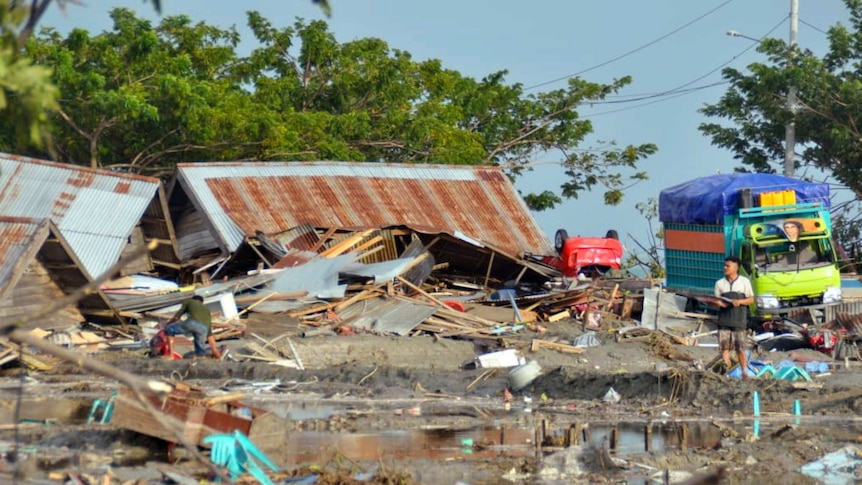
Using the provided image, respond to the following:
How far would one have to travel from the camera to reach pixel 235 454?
35.2 feet

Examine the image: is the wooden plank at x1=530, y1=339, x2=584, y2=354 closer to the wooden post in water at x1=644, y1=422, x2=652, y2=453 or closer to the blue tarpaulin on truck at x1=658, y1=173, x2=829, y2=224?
the blue tarpaulin on truck at x1=658, y1=173, x2=829, y2=224

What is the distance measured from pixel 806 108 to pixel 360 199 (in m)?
12.6

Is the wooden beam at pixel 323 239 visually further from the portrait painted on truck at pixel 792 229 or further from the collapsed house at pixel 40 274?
the portrait painted on truck at pixel 792 229

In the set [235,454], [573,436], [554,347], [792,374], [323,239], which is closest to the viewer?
[235,454]

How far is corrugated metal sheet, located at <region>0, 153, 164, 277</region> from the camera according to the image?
75.9 ft

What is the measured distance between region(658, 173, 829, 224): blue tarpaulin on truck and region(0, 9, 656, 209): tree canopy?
32.9ft

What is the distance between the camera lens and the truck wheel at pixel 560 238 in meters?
28.6

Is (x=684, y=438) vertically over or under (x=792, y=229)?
under

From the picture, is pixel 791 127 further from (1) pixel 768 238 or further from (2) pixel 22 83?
(2) pixel 22 83

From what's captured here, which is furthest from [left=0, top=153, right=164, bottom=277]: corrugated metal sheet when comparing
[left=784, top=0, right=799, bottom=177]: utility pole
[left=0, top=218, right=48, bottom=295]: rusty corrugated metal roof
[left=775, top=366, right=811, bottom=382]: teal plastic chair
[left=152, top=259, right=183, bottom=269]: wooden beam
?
[left=784, top=0, right=799, bottom=177]: utility pole

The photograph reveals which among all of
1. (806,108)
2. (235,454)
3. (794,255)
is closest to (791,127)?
(806,108)

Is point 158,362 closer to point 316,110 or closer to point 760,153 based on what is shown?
point 316,110

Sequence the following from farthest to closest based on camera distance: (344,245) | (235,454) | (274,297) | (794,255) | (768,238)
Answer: (344,245) < (794,255) < (768,238) < (274,297) < (235,454)

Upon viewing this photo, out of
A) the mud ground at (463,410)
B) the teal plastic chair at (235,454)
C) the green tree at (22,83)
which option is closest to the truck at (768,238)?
the mud ground at (463,410)
